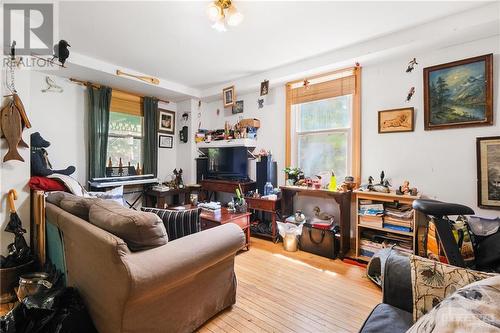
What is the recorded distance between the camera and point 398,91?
9.04 ft

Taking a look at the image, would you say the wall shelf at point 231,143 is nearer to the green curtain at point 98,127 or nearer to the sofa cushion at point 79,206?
the green curtain at point 98,127

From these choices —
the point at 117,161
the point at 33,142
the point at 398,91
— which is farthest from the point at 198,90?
the point at 398,91

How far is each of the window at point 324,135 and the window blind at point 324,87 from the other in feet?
0.34

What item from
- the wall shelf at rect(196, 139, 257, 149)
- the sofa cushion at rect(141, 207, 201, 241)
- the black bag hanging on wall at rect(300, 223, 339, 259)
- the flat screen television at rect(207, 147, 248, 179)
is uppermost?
the wall shelf at rect(196, 139, 257, 149)

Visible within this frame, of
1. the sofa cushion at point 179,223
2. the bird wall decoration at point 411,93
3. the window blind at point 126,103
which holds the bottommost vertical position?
the sofa cushion at point 179,223

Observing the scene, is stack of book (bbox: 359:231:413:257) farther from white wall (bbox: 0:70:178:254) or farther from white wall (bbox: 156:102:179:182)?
white wall (bbox: 0:70:178:254)

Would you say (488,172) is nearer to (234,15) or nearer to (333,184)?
(333,184)

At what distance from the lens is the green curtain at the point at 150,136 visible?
164 inches

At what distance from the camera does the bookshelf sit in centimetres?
235

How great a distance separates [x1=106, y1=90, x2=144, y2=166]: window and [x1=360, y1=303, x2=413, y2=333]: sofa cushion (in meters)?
4.07

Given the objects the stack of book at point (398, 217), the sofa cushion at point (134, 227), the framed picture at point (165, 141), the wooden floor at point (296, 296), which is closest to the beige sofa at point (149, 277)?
the sofa cushion at point (134, 227)

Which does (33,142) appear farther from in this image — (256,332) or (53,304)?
(256,332)

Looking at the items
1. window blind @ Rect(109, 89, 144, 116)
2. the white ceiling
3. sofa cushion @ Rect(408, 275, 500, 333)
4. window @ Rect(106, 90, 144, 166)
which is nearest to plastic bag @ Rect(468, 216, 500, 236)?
sofa cushion @ Rect(408, 275, 500, 333)

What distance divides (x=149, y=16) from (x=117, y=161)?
255 cm
